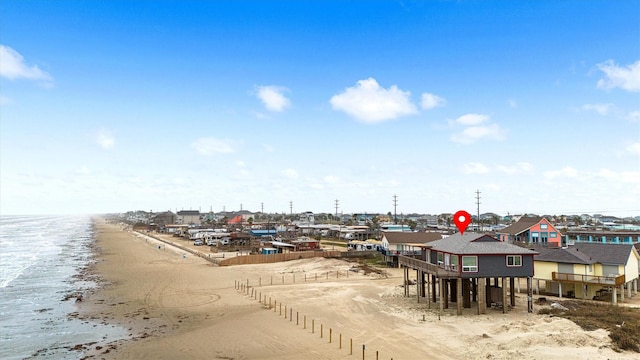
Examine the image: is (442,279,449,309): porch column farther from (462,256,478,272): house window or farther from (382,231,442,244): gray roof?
(382,231,442,244): gray roof

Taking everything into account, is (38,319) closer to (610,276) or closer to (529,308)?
(529,308)

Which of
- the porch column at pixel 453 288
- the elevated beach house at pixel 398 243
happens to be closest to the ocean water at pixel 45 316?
the porch column at pixel 453 288

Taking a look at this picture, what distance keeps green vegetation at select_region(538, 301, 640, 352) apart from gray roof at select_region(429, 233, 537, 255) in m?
5.25

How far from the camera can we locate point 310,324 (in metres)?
33.1

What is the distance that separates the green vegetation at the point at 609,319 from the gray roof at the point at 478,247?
17.2 ft

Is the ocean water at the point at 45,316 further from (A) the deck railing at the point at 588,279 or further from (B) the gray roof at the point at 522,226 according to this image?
(B) the gray roof at the point at 522,226

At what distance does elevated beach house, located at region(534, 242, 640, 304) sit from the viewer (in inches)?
1567

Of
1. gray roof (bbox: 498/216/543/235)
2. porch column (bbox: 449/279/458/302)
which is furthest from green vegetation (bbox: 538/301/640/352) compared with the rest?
gray roof (bbox: 498/216/543/235)

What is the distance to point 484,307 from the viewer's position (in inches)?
1391

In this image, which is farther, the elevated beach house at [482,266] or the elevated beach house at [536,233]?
the elevated beach house at [536,233]

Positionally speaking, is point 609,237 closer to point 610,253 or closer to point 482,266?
point 610,253

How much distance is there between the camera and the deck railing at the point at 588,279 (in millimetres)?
38347

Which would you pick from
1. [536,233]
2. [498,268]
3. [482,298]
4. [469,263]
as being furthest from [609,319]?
[536,233]

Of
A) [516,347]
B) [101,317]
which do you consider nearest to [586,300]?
[516,347]
